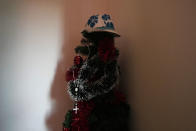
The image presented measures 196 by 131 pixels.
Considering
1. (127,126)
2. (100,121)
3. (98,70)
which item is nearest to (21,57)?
(98,70)

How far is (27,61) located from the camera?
1331 mm

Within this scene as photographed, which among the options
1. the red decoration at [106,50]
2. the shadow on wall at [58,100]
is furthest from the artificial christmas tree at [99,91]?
the shadow on wall at [58,100]

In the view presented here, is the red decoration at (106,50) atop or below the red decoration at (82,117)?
atop

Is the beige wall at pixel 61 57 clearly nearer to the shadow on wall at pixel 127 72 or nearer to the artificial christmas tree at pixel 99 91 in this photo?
the shadow on wall at pixel 127 72

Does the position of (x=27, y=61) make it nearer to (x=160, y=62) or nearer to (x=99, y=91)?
(x=99, y=91)

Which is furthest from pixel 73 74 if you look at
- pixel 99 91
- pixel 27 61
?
pixel 27 61

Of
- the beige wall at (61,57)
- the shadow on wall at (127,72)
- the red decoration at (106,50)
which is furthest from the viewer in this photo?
the shadow on wall at (127,72)

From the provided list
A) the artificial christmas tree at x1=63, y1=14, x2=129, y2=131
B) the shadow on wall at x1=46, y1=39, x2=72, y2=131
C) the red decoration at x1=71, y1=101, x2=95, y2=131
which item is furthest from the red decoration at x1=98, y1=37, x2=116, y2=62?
the shadow on wall at x1=46, y1=39, x2=72, y2=131

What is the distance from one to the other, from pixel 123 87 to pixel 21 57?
77cm

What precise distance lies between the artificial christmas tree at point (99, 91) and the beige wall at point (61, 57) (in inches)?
4.9

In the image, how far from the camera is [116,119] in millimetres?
1025

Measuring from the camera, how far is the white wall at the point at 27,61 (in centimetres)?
130

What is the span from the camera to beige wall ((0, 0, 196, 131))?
0.90 m

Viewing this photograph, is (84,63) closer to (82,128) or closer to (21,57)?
(82,128)
